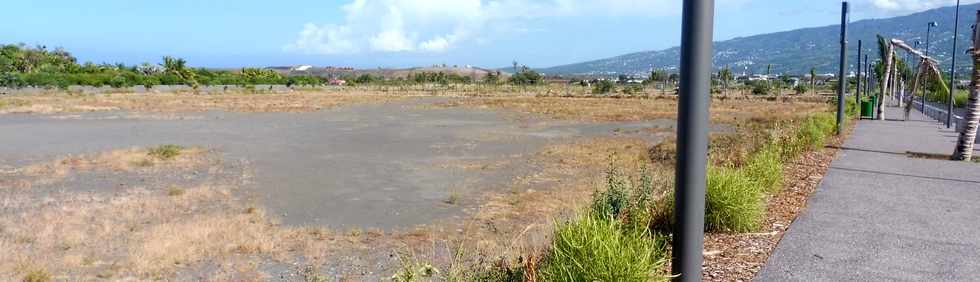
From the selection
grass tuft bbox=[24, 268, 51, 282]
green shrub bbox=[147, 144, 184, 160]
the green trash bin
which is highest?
the green trash bin

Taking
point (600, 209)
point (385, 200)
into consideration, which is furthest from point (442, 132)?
point (600, 209)

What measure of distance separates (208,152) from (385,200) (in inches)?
453

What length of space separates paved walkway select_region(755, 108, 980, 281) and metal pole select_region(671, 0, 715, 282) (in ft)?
6.92

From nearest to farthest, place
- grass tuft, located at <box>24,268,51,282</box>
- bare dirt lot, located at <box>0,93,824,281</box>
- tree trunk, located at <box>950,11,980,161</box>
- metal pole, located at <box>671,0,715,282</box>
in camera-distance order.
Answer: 1. metal pole, located at <box>671,0,715,282</box>
2. grass tuft, located at <box>24,268,51,282</box>
3. bare dirt lot, located at <box>0,93,824,281</box>
4. tree trunk, located at <box>950,11,980,161</box>

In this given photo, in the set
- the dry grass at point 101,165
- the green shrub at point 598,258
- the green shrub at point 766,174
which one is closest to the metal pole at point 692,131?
the green shrub at point 598,258

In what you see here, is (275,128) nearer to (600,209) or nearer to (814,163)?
(814,163)

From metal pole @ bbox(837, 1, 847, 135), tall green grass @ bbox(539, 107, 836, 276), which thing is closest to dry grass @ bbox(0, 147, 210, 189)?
tall green grass @ bbox(539, 107, 836, 276)

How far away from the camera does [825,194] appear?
31.1 ft

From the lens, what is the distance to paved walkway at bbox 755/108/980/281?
5.76 metres

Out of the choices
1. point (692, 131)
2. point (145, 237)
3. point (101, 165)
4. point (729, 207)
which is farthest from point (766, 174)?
point (101, 165)

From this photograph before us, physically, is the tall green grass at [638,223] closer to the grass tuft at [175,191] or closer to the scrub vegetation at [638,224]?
the scrub vegetation at [638,224]

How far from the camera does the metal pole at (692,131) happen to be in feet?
11.1

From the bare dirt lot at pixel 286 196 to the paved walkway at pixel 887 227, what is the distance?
2.63m

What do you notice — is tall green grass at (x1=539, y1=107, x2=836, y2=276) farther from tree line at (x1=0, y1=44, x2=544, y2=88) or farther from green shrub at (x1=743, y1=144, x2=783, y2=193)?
tree line at (x1=0, y1=44, x2=544, y2=88)
